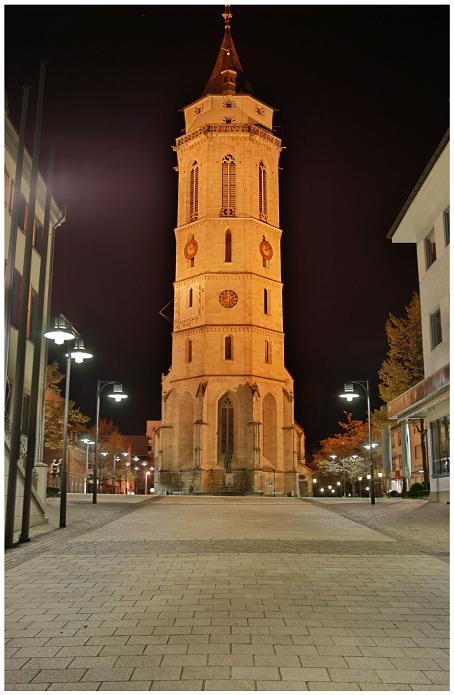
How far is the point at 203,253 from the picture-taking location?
6112cm

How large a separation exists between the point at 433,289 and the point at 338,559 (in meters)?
17.5

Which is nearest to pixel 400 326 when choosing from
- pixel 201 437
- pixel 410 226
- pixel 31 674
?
pixel 410 226

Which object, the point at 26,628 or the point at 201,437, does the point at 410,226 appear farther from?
the point at 201,437

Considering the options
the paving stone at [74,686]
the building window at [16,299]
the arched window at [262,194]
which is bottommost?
the paving stone at [74,686]

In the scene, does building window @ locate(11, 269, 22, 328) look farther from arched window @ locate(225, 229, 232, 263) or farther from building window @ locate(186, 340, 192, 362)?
arched window @ locate(225, 229, 232, 263)

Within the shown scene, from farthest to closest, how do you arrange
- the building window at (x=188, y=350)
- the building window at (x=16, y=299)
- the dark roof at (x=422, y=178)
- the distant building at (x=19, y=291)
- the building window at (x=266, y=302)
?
the building window at (x=266, y=302)
the building window at (x=188, y=350)
the dark roof at (x=422, y=178)
the building window at (x=16, y=299)
the distant building at (x=19, y=291)

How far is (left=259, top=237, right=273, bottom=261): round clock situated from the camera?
62.6m

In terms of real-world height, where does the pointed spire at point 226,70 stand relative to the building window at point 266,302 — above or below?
above

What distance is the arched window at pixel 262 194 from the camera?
6367 centimetres

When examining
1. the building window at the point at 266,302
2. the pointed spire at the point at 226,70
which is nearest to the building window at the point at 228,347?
the building window at the point at 266,302

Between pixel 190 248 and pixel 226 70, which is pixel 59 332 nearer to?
pixel 190 248

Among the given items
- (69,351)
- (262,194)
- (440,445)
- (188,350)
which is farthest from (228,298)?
(69,351)

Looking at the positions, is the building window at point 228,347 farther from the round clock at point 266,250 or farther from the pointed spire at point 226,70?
the pointed spire at point 226,70

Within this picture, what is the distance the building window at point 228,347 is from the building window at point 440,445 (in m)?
33.0
